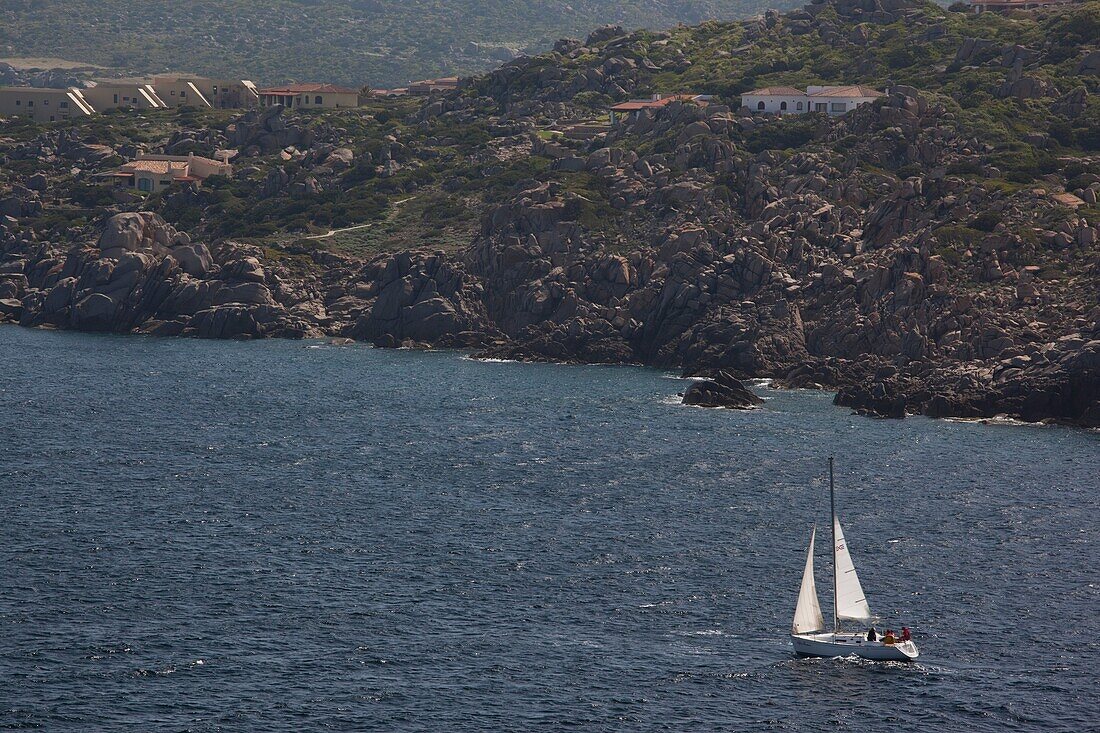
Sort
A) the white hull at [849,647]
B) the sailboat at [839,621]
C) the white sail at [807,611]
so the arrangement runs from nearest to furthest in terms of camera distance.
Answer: the white hull at [849,647]
the sailboat at [839,621]
the white sail at [807,611]

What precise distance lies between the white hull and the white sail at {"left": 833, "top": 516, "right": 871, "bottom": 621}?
1.90 m

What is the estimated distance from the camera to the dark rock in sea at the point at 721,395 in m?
158

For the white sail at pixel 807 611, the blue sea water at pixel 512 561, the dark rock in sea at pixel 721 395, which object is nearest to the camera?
the blue sea water at pixel 512 561

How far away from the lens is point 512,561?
337 ft

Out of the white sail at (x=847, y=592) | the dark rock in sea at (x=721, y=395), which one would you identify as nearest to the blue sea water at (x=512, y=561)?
the dark rock in sea at (x=721, y=395)

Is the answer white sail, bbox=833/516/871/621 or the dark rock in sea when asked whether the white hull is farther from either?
the dark rock in sea

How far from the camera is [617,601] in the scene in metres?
94.8

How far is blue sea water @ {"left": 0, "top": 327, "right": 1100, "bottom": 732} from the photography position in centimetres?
7931

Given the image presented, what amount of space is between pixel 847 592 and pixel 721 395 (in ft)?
227

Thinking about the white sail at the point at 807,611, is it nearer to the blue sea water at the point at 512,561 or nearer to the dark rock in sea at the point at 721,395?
the blue sea water at the point at 512,561

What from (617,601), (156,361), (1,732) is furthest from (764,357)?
(1,732)

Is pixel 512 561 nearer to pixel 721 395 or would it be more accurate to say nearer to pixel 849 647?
pixel 849 647

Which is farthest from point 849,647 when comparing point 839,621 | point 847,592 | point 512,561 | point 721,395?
point 721,395

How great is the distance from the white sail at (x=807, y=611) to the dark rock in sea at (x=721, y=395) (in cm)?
6923
